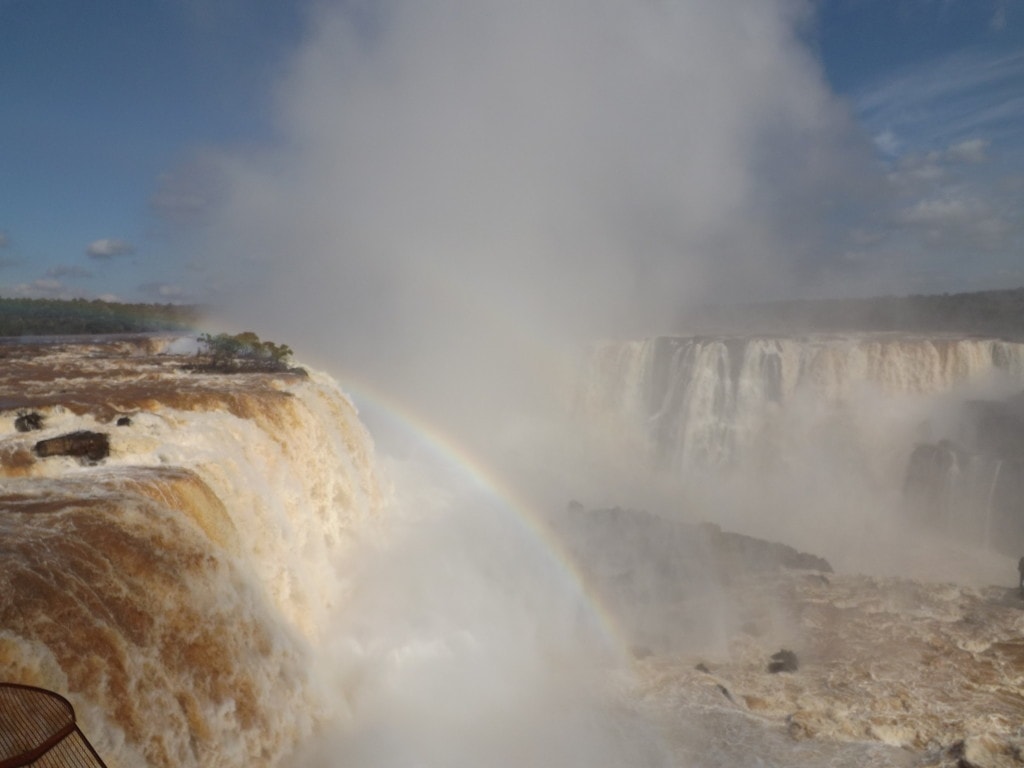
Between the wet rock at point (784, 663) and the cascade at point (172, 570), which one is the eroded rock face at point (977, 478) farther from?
the cascade at point (172, 570)

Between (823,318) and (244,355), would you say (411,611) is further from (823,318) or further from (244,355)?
(823,318)

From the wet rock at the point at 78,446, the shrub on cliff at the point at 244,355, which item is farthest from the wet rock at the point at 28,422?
the shrub on cliff at the point at 244,355

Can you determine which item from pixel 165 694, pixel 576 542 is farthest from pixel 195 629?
pixel 576 542

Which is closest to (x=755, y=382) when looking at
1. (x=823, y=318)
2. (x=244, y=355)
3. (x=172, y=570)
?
(x=244, y=355)

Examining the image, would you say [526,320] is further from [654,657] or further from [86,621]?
[86,621]

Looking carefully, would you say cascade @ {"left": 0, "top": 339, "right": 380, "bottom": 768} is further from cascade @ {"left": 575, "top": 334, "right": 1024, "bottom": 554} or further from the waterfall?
the waterfall
